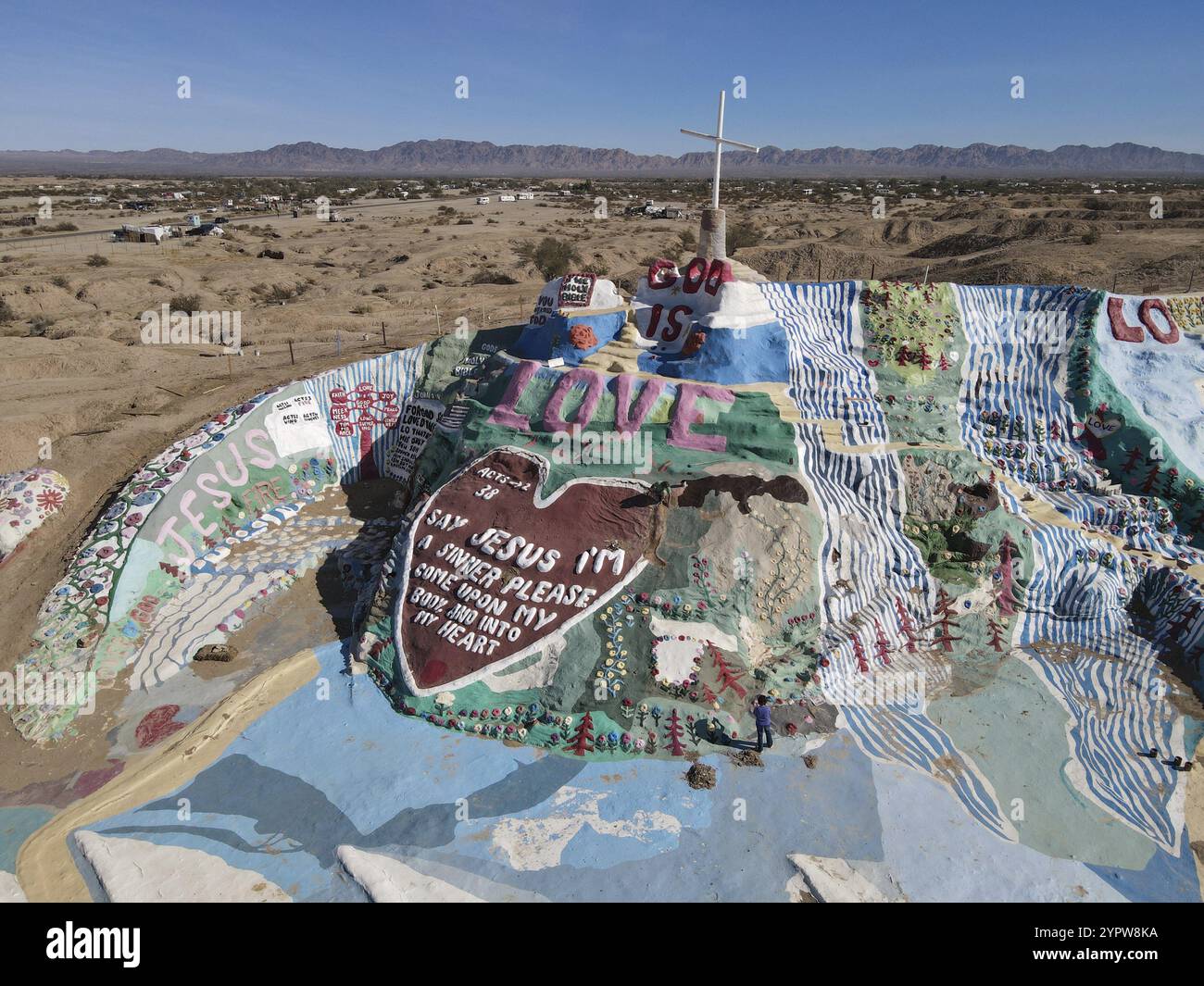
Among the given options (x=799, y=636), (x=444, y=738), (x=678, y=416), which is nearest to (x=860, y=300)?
(x=678, y=416)

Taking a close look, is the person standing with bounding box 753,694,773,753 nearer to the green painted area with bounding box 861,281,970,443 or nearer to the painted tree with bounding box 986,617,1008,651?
the painted tree with bounding box 986,617,1008,651

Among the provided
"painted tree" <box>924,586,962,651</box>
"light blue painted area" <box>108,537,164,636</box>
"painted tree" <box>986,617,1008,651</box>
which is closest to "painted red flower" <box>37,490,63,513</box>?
"light blue painted area" <box>108,537,164,636</box>

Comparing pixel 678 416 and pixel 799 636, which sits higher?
pixel 678 416

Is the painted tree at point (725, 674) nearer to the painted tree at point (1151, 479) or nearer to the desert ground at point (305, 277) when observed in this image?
the desert ground at point (305, 277)

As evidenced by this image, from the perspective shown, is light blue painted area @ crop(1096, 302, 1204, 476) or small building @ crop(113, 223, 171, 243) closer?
light blue painted area @ crop(1096, 302, 1204, 476)

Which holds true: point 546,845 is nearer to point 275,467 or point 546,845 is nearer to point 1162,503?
point 275,467

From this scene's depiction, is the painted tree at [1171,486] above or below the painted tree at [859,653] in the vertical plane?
above

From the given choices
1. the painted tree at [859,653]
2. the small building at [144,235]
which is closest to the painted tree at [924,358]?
the painted tree at [859,653]
